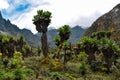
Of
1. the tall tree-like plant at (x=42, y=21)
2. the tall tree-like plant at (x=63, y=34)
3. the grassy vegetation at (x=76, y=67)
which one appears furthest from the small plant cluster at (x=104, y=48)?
the tall tree-like plant at (x=42, y=21)

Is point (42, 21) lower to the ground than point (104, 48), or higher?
higher

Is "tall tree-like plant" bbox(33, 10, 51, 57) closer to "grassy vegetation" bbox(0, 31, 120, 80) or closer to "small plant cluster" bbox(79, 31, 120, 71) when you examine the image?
"grassy vegetation" bbox(0, 31, 120, 80)

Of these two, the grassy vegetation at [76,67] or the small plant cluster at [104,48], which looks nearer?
the grassy vegetation at [76,67]

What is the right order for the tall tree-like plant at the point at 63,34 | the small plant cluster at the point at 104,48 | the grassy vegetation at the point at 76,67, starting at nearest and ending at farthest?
1. the grassy vegetation at the point at 76,67
2. the small plant cluster at the point at 104,48
3. the tall tree-like plant at the point at 63,34

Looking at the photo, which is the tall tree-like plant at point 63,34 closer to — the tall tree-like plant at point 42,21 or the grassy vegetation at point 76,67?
the grassy vegetation at point 76,67

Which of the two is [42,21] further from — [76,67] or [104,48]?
[104,48]

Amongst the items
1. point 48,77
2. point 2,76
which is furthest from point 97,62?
point 2,76

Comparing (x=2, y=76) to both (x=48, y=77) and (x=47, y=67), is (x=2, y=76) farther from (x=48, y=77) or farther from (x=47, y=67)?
(x=47, y=67)

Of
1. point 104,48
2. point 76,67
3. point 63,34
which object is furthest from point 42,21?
point 104,48

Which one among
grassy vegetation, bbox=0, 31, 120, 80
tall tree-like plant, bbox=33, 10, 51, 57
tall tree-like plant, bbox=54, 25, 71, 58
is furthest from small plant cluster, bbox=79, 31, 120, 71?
tall tree-like plant, bbox=33, 10, 51, 57

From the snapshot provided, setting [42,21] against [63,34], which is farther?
[63,34]

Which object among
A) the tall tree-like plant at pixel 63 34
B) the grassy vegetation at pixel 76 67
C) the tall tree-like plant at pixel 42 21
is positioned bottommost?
the grassy vegetation at pixel 76 67

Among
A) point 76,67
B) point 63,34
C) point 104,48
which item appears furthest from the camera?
point 76,67

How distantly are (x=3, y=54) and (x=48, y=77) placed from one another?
25294 mm
